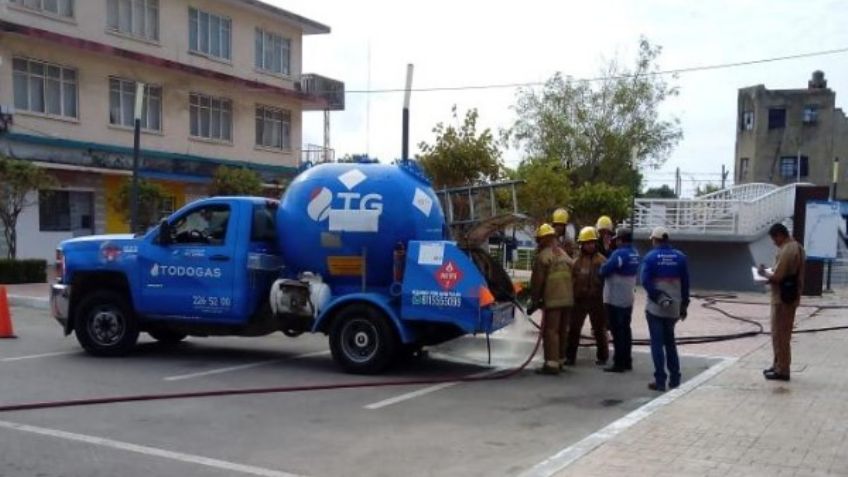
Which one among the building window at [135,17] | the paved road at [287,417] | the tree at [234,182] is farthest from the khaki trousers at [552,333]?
the building window at [135,17]

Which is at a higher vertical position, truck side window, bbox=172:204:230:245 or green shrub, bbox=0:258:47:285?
truck side window, bbox=172:204:230:245

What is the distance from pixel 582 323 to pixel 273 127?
27.2 meters

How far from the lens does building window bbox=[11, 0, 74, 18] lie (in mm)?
25125

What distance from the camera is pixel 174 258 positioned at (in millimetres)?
10547

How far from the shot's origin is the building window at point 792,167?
181 feet

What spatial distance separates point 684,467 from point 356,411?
338cm

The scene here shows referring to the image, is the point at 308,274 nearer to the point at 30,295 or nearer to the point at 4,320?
the point at 4,320

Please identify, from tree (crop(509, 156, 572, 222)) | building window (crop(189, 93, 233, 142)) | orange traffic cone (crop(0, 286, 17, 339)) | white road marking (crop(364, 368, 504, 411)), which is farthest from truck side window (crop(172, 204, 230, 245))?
building window (crop(189, 93, 233, 142))

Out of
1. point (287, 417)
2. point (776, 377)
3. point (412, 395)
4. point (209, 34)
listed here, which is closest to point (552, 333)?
point (412, 395)

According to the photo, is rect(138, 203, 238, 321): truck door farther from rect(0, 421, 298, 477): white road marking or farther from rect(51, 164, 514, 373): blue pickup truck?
rect(0, 421, 298, 477): white road marking

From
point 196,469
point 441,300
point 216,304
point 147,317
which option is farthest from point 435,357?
point 196,469

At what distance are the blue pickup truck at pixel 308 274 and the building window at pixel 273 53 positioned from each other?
83.1 feet

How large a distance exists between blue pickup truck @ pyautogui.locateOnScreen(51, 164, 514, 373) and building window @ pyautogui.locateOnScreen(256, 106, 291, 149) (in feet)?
81.1

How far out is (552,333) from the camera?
10.1 metres
